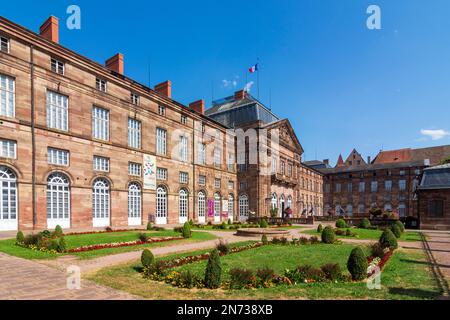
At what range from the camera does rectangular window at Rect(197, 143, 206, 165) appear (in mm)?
38500

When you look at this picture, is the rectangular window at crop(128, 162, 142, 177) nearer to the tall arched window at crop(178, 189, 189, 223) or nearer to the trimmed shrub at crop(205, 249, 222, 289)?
the tall arched window at crop(178, 189, 189, 223)

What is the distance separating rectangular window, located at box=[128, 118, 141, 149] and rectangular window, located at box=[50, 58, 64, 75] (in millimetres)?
7601

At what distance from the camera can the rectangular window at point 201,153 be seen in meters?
38.5

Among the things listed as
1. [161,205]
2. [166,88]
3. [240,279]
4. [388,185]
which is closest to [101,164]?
[161,205]

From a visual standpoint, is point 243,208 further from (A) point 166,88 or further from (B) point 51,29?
(B) point 51,29

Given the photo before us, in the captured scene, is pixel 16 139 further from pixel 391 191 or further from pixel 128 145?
pixel 391 191

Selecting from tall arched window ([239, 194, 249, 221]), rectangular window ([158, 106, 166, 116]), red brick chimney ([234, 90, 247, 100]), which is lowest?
tall arched window ([239, 194, 249, 221])

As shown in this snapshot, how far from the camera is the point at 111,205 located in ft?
84.8

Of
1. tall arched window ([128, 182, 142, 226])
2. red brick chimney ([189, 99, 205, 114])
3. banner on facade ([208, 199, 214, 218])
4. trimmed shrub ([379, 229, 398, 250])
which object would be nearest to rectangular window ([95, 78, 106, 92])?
tall arched window ([128, 182, 142, 226])

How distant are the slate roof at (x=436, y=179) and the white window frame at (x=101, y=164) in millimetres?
35397

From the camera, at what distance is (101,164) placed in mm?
25578

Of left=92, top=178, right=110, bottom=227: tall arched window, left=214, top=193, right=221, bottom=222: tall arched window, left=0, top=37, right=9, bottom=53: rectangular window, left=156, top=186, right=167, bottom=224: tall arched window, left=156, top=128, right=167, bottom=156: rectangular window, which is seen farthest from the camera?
left=214, top=193, right=221, bottom=222: tall arched window
